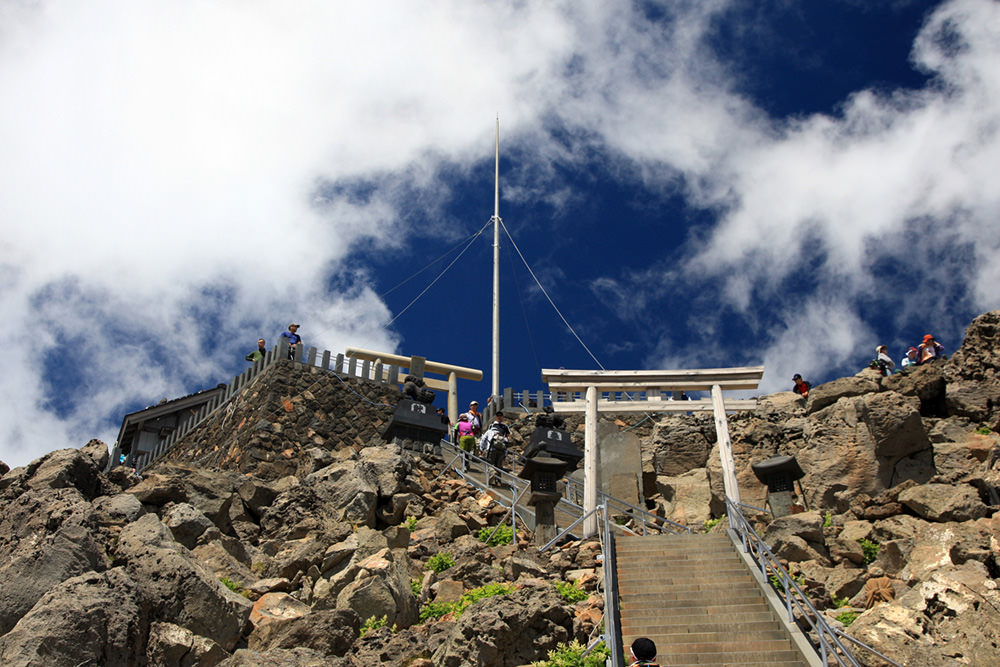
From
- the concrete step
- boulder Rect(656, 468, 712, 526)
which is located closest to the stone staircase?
the concrete step

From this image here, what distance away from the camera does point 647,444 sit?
70.3ft

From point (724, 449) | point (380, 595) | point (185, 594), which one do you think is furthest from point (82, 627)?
point (724, 449)

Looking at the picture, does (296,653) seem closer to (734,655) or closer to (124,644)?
(124,644)

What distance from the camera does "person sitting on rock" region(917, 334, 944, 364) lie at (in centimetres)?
1752

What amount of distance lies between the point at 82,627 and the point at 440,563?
5760 mm

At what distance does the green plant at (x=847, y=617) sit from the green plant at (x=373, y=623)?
595cm

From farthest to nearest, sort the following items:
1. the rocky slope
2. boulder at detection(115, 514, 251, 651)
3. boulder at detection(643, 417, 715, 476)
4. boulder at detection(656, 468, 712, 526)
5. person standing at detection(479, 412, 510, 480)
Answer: boulder at detection(643, 417, 715, 476) → person standing at detection(479, 412, 510, 480) → boulder at detection(656, 468, 712, 526) → boulder at detection(115, 514, 251, 651) → the rocky slope

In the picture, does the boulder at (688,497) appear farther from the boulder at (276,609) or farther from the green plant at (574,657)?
the boulder at (276,609)

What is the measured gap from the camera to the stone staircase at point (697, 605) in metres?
9.05

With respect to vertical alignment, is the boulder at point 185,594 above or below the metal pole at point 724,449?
below

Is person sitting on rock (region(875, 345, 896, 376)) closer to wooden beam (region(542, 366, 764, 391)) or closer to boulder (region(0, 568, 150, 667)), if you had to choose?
wooden beam (region(542, 366, 764, 391))

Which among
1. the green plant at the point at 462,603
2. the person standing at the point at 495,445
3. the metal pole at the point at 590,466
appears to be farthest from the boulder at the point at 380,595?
the person standing at the point at 495,445

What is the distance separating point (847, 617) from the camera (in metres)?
10.1

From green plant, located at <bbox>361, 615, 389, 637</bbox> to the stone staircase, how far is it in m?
3.07
